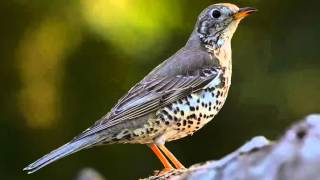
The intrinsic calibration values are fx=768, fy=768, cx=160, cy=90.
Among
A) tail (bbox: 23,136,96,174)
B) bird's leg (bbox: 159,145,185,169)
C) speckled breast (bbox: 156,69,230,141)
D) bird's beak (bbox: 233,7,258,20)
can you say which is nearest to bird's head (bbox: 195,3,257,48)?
bird's beak (bbox: 233,7,258,20)

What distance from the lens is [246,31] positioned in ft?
19.7

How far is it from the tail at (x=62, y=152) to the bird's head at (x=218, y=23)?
102cm

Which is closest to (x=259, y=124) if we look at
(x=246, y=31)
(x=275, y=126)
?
(x=275, y=126)

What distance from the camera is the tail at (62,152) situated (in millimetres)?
3637

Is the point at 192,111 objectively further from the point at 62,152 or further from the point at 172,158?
the point at 62,152

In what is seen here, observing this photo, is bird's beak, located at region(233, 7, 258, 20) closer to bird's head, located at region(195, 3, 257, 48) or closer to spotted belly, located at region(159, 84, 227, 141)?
bird's head, located at region(195, 3, 257, 48)

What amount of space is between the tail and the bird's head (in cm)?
102

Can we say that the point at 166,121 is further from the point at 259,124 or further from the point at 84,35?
the point at 259,124

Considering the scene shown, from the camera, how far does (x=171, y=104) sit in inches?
159

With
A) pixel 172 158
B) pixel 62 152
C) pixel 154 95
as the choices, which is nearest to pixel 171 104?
pixel 154 95

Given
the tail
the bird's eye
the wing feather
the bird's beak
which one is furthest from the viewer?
the bird's eye

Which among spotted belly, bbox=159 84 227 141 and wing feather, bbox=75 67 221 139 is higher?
wing feather, bbox=75 67 221 139

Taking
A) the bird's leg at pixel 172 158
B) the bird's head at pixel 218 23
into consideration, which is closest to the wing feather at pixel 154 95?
the bird's leg at pixel 172 158

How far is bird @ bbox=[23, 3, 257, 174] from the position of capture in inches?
155
